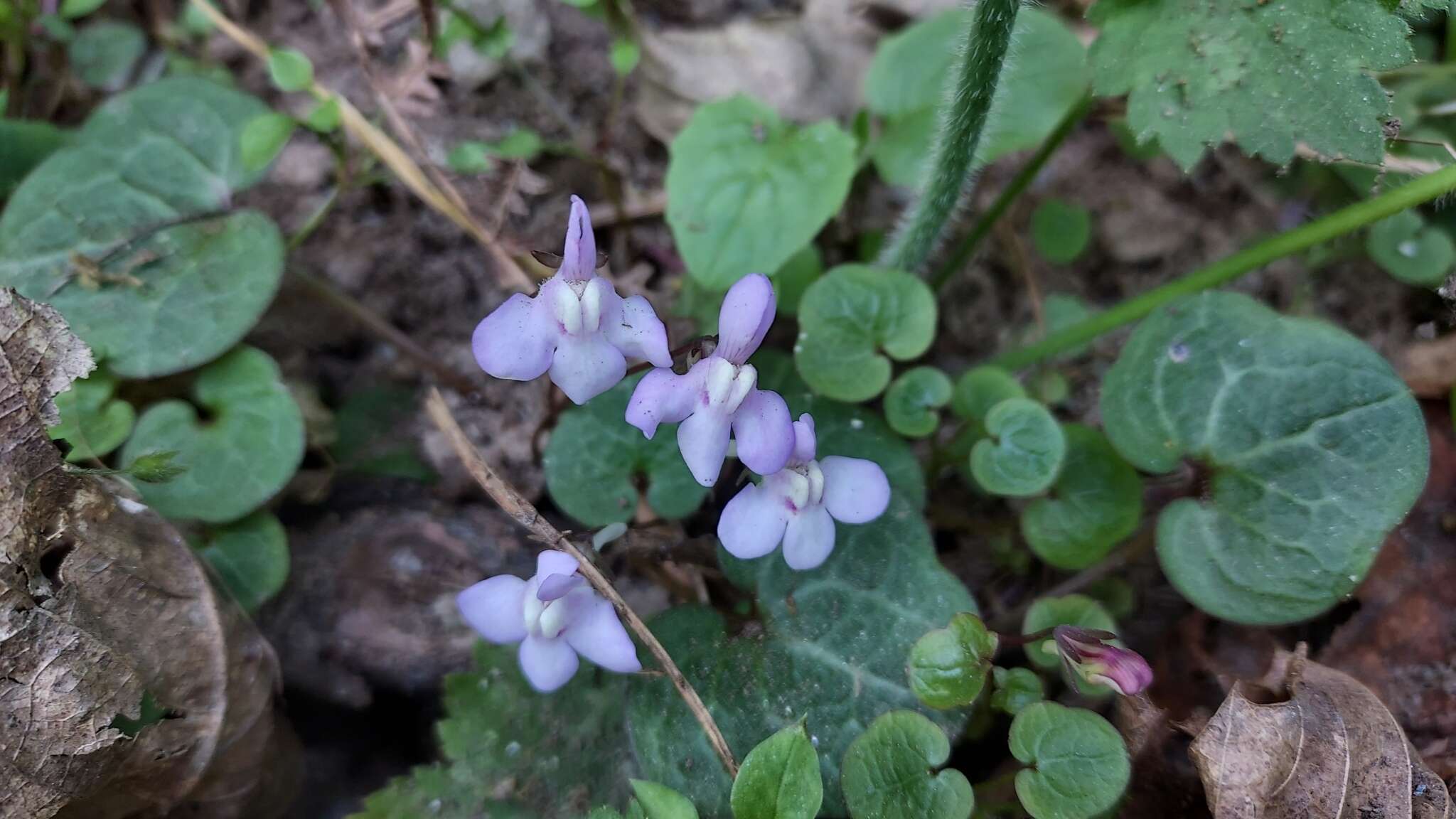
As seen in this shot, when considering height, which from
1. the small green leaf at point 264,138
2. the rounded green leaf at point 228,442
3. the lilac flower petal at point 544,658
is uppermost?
the small green leaf at point 264,138

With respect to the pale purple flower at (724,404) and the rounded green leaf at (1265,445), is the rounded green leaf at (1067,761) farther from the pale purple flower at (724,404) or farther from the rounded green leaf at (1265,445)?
the pale purple flower at (724,404)

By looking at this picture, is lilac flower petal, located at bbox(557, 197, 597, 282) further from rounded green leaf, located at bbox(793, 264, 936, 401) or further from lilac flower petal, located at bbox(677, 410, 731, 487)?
rounded green leaf, located at bbox(793, 264, 936, 401)

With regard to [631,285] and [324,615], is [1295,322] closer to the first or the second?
[631,285]

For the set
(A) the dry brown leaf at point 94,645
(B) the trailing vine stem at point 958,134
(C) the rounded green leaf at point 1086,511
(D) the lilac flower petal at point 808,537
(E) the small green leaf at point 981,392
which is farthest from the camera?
(E) the small green leaf at point 981,392

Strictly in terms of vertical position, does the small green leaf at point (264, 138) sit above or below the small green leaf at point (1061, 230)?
above

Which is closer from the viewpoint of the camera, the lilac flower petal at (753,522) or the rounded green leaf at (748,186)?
the lilac flower petal at (753,522)

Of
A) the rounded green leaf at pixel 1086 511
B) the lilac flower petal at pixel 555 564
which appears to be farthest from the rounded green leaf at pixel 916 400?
the lilac flower petal at pixel 555 564

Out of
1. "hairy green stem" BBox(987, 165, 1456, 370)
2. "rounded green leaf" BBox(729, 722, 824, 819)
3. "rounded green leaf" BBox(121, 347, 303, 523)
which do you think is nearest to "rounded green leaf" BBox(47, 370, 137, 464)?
"rounded green leaf" BBox(121, 347, 303, 523)

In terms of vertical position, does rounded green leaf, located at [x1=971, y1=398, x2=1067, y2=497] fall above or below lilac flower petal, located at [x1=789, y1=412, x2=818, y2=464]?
below
